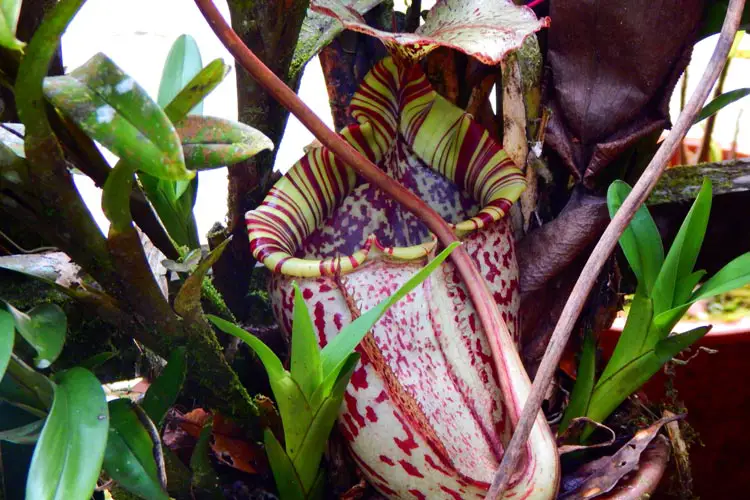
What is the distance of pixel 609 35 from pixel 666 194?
21 cm

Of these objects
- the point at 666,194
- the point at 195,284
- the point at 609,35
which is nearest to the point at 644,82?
the point at 609,35

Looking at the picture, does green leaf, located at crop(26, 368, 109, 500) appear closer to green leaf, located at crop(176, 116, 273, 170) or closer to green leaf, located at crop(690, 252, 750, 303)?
green leaf, located at crop(176, 116, 273, 170)

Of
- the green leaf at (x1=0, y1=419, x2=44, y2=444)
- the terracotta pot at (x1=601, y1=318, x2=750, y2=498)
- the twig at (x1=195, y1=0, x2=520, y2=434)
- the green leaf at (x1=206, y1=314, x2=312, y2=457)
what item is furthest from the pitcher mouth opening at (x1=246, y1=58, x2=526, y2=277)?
the terracotta pot at (x1=601, y1=318, x2=750, y2=498)

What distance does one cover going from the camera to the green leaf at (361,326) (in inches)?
17.8

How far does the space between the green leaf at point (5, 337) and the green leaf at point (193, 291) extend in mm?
123

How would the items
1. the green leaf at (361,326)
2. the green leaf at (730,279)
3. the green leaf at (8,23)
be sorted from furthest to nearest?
the green leaf at (730,279) → the green leaf at (361,326) → the green leaf at (8,23)

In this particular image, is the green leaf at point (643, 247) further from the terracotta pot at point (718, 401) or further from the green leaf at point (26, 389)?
the green leaf at point (26, 389)

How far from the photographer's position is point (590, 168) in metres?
0.65

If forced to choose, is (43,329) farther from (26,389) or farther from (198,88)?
(198,88)

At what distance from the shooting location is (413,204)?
59 cm

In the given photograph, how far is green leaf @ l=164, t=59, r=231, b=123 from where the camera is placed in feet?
1.28

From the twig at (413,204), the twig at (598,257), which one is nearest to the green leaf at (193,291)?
the twig at (413,204)

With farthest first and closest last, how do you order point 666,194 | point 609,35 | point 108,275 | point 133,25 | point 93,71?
point 133,25, point 666,194, point 609,35, point 108,275, point 93,71

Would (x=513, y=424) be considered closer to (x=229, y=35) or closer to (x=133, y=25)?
(x=229, y=35)
